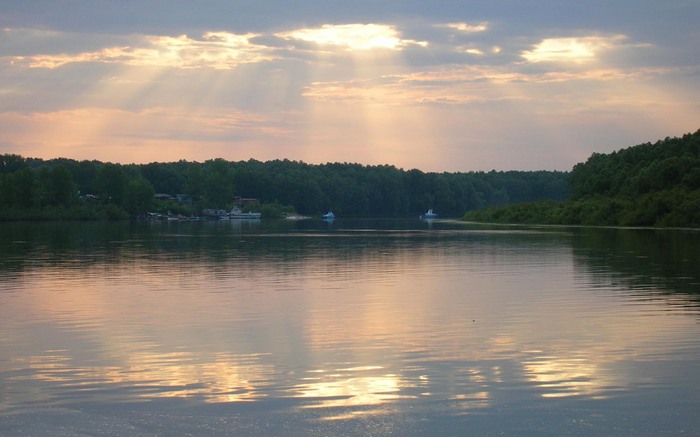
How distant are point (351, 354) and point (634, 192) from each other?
87.3 meters

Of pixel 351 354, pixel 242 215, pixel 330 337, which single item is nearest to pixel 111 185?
pixel 242 215

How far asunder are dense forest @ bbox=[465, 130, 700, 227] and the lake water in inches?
2152

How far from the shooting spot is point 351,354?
14.9 meters

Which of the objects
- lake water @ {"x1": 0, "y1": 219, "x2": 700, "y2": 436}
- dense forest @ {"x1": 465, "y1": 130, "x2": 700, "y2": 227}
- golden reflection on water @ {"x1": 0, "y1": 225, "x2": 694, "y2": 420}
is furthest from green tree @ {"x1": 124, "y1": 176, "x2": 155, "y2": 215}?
golden reflection on water @ {"x1": 0, "y1": 225, "x2": 694, "y2": 420}

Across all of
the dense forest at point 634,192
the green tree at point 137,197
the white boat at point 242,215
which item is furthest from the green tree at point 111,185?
the dense forest at point 634,192

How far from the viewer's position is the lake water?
10.7 m

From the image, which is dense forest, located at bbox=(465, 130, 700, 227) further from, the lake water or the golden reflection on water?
the golden reflection on water

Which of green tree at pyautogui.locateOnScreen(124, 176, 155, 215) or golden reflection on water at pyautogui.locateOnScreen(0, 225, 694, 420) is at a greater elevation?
green tree at pyautogui.locateOnScreen(124, 176, 155, 215)

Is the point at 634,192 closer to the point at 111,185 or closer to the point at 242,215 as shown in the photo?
the point at 111,185

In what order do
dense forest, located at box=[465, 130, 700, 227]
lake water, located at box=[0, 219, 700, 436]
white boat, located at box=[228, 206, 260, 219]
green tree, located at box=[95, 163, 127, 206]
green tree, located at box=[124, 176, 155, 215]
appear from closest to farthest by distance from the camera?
lake water, located at box=[0, 219, 700, 436] → dense forest, located at box=[465, 130, 700, 227] → green tree, located at box=[124, 176, 155, 215] → green tree, located at box=[95, 163, 127, 206] → white boat, located at box=[228, 206, 260, 219]

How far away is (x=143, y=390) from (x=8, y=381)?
2.11m

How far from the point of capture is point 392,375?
13094mm

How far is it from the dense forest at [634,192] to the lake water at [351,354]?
5467 centimetres

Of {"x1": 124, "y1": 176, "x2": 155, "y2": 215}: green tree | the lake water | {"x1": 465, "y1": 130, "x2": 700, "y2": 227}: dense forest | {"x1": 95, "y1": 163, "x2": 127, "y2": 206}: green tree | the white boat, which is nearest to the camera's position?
the lake water
